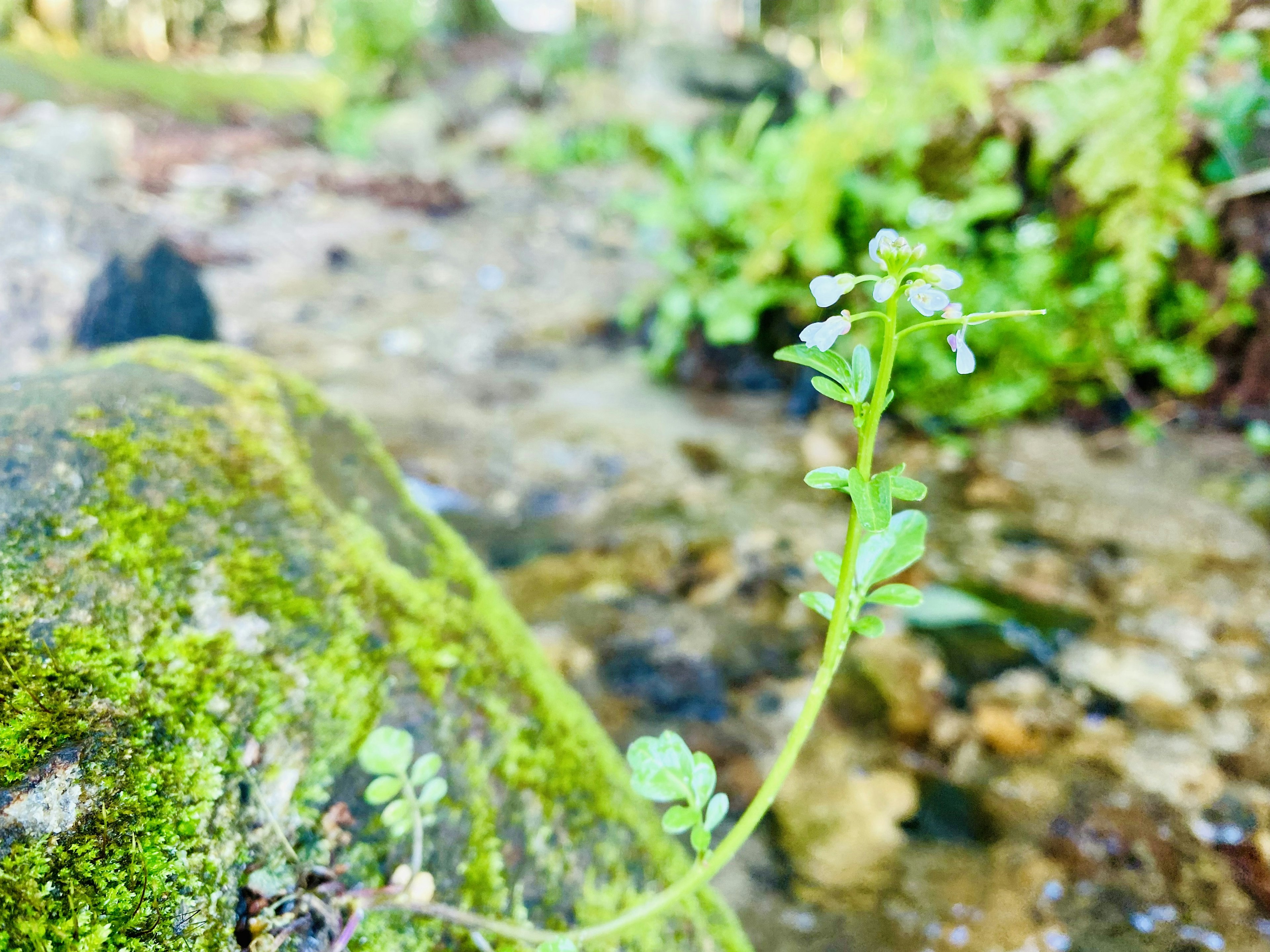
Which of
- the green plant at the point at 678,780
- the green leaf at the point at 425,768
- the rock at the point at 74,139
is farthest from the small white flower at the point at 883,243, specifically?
the rock at the point at 74,139

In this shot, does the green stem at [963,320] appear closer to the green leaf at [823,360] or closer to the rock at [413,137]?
the green leaf at [823,360]

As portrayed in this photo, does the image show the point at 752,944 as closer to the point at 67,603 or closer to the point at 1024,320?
the point at 67,603

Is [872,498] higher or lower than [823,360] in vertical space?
lower

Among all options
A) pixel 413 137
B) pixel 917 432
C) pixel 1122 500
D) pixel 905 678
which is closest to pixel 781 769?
pixel 905 678

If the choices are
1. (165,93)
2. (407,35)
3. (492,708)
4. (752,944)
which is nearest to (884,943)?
(752,944)

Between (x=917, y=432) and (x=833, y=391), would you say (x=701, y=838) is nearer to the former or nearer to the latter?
(x=833, y=391)

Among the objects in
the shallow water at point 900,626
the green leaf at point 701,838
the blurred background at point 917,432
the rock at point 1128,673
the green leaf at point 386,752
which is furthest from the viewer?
the rock at point 1128,673
